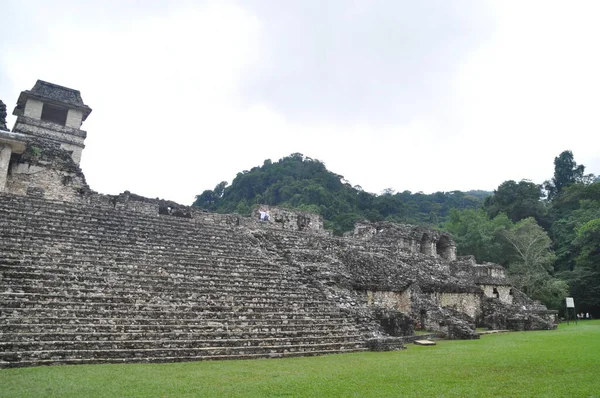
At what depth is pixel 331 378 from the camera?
6.39 m

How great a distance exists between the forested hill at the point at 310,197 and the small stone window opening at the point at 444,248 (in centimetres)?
1776

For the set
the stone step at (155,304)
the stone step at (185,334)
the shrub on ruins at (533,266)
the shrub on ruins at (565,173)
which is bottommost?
the stone step at (185,334)

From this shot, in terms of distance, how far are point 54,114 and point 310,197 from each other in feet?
93.3

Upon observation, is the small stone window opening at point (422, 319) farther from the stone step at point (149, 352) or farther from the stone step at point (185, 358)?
the stone step at point (149, 352)

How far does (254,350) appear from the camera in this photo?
8.70m

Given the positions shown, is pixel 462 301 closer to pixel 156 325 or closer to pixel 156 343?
pixel 156 325

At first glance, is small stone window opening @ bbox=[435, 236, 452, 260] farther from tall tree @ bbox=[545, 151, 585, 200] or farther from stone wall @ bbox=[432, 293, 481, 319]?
tall tree @ bbox=[545, 151, 585, 200]

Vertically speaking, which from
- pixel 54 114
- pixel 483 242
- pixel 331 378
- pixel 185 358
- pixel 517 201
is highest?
pixel 517 201

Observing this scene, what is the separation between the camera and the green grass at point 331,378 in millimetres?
5336

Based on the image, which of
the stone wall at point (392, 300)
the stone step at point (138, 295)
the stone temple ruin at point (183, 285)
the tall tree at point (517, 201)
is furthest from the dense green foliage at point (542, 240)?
the stone step at point (138, 295)

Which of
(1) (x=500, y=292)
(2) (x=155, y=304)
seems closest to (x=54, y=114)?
(2) (x=155, y=304)

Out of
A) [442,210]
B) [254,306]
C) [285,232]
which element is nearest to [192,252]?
[254,306]

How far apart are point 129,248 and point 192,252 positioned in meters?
1.67

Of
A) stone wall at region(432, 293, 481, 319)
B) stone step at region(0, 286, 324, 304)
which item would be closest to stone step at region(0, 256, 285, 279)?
stone step at region(0, 286, 324, 304)
